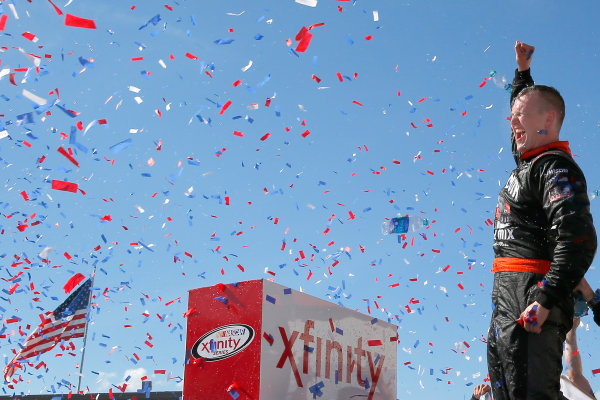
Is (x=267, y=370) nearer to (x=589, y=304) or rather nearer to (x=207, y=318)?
(x=207, y=318)

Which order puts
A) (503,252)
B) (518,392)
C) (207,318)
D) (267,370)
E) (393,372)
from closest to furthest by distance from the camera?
(518,392)
(503,252)
(267,370)
(207,318)
(393,372)

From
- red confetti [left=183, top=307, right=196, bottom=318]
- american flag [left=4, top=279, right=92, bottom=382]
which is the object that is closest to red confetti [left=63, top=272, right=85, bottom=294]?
american flag [left=4, top=279, right=92, bottom=382]

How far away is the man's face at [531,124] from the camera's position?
11.9ft

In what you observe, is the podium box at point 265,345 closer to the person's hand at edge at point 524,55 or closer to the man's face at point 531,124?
the man's face at point 531,124

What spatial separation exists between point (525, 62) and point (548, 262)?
1.40 m

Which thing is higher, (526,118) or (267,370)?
(526,118)

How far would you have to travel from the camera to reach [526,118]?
366cm

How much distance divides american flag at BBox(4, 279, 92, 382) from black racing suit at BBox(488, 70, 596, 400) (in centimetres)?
1318

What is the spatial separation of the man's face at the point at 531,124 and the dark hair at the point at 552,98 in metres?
0.03

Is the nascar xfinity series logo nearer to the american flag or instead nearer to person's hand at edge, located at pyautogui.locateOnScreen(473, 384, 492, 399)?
person's hand at edge, located at pyautogui.locateOnScreen(473, 384, 492, 399)

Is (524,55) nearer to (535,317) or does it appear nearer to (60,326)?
(535,317)

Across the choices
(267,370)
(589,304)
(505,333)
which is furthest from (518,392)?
(267,370)

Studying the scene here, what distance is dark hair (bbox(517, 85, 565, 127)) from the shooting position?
3.63 meters

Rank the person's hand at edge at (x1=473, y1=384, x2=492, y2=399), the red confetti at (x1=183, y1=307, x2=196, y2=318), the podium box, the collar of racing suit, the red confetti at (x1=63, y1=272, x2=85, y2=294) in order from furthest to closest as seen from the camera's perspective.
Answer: the red confetti at (x1=63, y1=272, x2=85, y2=294) < the person's hand at edge at (x1=473, y1=384, x2=492, y2=399) < the red confetti at (x1=183, y1=307, x2=196, y2=318) < the podium box < the collar of racing suit
